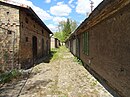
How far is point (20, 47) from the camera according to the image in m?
11.4

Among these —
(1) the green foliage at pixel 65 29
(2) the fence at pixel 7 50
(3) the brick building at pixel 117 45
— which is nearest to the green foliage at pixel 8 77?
(2) the fence at pixel 7 50

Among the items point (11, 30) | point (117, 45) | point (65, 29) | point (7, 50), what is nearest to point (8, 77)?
point (7, 50)

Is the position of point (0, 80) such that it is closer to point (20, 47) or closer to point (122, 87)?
point (20, 47)

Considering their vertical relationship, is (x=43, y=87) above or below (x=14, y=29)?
below

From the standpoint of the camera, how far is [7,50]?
11.1m

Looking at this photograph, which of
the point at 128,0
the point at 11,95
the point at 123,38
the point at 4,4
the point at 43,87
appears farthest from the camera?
the point at 4,4

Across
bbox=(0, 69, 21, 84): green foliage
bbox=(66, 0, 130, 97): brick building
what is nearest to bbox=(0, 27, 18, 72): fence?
bbox=(0, 69, 21, 84): green foliage

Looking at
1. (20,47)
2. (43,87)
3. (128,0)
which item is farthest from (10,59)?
(128,0)

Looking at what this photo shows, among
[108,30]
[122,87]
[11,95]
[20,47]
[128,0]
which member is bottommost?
[11,95]

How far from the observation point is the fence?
1103 centimetres

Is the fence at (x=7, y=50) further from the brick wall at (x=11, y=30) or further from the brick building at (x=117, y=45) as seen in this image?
the brick building at (x=117, y=45)

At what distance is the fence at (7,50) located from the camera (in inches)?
434

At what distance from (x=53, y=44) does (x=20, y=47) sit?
35.9 m

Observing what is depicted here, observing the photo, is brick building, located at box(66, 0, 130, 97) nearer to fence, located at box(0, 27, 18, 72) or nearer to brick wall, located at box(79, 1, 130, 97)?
brick wall, located at box(79, 1, 130, 97)
